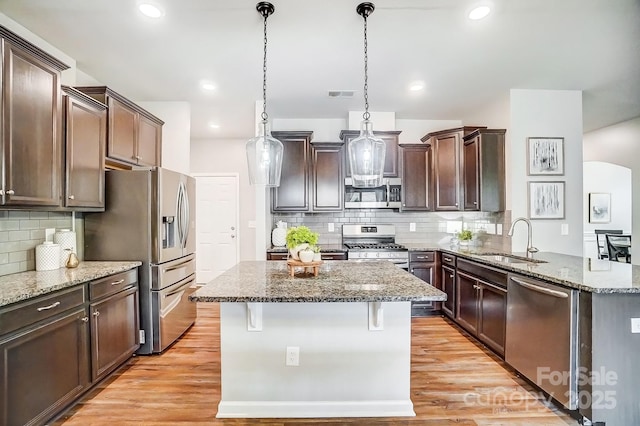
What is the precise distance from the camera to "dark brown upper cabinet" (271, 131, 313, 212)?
436 centimetres

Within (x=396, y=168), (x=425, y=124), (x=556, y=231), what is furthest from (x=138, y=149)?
(x=556, y=231)

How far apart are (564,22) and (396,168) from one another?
7.57ft

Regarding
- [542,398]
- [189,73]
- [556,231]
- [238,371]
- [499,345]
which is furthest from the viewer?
[556,231]

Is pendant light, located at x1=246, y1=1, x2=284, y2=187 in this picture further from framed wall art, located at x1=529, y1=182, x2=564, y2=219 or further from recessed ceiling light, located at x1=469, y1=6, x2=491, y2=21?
framed wall art, located at x1=529, y1=182, x2=564, y2=219

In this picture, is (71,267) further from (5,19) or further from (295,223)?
(295,223)

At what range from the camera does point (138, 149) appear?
10.9 ft

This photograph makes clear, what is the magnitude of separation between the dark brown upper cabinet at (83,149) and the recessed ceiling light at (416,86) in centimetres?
309

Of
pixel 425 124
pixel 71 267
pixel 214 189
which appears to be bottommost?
pixel 71 267

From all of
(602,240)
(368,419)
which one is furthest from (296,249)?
(602,240)

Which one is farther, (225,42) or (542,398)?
(225,42)

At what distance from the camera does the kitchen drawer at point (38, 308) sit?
1.69m

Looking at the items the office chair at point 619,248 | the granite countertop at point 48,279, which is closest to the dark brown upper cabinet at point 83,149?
the granite countertop at point 48,279

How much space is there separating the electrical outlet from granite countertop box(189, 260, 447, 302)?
44 cm

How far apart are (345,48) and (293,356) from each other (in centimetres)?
248
